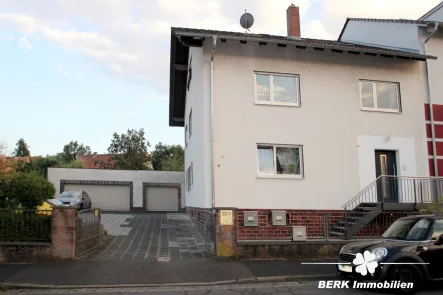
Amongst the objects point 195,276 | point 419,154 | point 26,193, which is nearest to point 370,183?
point 419,154

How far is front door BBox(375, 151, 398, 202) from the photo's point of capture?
1443cm

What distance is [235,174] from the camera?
13.7m

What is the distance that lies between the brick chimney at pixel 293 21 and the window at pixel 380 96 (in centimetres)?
558

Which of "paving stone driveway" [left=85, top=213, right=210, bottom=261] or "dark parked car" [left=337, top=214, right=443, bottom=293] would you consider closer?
"dark parked car" [left=337, top=214, right=443, bottom=293]

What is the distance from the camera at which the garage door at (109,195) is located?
99.7ft

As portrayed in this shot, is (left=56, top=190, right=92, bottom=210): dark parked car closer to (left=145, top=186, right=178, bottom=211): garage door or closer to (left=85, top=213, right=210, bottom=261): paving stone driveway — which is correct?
(left=85, top=213, right=210, bottom=261): paving stone driveway

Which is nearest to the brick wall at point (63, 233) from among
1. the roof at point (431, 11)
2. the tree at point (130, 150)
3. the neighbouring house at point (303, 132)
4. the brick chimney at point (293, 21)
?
the neighbouring house at point (303, 132)

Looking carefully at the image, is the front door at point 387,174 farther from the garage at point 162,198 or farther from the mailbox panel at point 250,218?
the garage at point 162,198

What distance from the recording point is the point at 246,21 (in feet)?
56.6

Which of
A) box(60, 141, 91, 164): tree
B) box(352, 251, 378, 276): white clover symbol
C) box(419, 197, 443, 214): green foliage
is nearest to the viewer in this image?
box(352, 251, 378, 276): white clover symbol

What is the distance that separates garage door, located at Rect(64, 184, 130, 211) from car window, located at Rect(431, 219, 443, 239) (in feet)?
82.8

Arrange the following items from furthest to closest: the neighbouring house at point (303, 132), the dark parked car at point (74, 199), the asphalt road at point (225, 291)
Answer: the dark parked car at point (74, 199)
the neighbouring house at point (303, 132)
the asphalt road at point (225, 291)


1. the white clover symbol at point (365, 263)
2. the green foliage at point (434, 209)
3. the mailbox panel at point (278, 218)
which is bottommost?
the white clover symbol at point (365, 263)

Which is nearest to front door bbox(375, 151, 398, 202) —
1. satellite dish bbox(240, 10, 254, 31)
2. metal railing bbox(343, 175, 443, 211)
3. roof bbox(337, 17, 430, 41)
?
metal railing bbox(343, 175, 443, 211)
